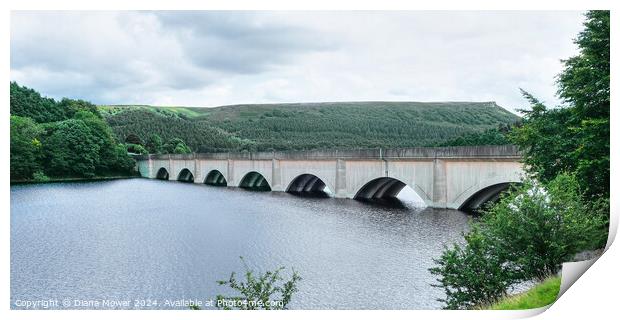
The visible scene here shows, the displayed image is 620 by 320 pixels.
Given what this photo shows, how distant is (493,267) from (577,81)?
8.50 m

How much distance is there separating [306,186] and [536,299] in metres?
49.4

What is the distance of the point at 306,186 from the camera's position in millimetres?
64438

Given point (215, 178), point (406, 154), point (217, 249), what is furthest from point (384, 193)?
point (215, 178)

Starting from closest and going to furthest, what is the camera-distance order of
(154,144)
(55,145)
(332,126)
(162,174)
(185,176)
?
(55,145)
(185,176)
(162,174)
(154,144)
(332,126)

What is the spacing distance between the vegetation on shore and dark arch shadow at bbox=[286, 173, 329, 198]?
137ft

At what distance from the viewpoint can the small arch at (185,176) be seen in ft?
300

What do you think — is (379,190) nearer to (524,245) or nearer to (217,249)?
(217,249)

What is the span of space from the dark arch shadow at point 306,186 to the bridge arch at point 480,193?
2298 centimetres

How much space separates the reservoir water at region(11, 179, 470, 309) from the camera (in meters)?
22.3

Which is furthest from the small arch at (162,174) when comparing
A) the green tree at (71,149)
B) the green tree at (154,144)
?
the green tree at (154,144)

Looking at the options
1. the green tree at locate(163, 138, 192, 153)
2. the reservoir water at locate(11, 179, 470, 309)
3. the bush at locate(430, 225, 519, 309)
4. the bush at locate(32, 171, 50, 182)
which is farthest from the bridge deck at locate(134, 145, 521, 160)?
the green tree at locate(163, 138, 192, 153)

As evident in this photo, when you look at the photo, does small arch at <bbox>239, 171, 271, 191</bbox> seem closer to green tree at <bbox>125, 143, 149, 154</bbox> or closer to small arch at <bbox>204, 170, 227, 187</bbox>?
small arch at <bbox>204, 170, 227, 187</bbox>

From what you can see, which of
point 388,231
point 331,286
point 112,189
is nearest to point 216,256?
point 331,286

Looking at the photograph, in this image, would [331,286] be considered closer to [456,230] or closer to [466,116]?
[456,230]
